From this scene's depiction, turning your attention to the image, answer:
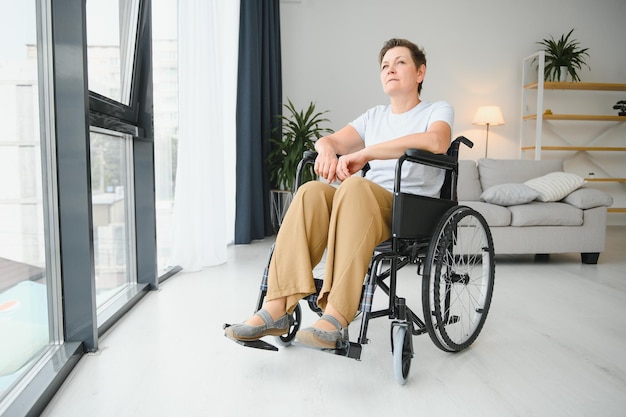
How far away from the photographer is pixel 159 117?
2828mm

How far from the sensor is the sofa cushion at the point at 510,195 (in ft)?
11.2

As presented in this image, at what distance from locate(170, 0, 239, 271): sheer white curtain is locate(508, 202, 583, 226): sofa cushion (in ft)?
6.16

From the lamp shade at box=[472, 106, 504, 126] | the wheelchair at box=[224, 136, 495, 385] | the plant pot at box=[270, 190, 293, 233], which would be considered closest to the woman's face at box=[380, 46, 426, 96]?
the wheelchair at box=[224, 136, 495, 385]

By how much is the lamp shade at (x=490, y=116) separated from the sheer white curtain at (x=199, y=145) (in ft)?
9.88

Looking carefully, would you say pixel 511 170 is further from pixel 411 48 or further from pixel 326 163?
pixel 326 163

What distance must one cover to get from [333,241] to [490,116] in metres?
4.29

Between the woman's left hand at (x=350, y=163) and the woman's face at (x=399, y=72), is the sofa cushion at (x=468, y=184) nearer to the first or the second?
the woman's face at (x=399, y=72)

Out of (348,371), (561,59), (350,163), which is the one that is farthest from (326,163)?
(561,59)

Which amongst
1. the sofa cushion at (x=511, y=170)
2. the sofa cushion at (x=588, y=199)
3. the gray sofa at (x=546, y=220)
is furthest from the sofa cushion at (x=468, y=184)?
the sofa cushion at (x=588, y=199)

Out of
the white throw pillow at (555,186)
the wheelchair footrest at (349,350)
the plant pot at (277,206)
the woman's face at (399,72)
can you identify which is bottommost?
the wheelchair footrest at (349,350)

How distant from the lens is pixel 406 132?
1849 mm

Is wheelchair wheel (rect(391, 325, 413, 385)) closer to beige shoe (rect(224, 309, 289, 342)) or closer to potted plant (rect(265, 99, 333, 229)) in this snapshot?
beige shoe (rect(224, 309, 289, 342))

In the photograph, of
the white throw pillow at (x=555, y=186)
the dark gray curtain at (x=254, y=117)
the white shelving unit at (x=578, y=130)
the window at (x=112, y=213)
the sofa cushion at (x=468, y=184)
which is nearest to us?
the window at (x=112, y=213)

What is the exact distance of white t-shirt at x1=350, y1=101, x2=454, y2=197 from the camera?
176cm
